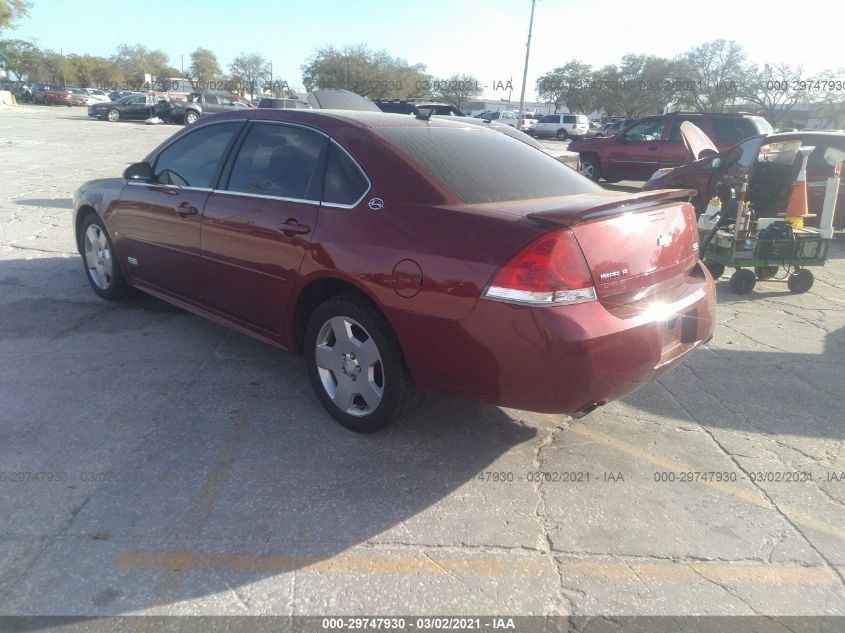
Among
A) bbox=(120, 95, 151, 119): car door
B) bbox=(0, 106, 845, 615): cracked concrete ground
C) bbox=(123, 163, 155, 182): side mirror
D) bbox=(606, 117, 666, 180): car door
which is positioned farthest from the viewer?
bbox=(120, 95, 151, 119): car door

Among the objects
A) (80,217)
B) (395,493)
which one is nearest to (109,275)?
(80,217)

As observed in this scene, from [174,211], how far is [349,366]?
1.93 meters

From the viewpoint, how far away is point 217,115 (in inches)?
183

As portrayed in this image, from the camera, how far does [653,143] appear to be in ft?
48.1

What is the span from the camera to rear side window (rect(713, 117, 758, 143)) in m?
13.7

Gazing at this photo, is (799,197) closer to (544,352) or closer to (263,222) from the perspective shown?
(544,352)

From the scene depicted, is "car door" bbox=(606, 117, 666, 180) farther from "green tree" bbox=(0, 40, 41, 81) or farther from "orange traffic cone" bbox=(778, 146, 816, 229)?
"green tree" bbox=(0, 40, 41, 81)

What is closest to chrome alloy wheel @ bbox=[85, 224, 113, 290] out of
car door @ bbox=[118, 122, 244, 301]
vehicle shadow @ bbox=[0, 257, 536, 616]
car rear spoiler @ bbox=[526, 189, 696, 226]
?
car door @ bbox=[118, 122, 244, 301]

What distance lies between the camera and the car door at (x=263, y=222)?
12.2 feet

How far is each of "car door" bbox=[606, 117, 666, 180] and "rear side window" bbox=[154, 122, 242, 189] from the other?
39.8 ft

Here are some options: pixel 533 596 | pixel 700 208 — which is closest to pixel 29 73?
pixel 700 208

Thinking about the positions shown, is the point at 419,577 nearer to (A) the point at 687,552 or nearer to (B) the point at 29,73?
(A) the point at 687,552

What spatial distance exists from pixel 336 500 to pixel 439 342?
2.83 feet

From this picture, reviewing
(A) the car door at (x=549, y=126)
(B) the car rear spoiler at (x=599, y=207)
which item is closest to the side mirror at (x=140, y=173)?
(B) the car rear spoiler at (x=599, y=207)
